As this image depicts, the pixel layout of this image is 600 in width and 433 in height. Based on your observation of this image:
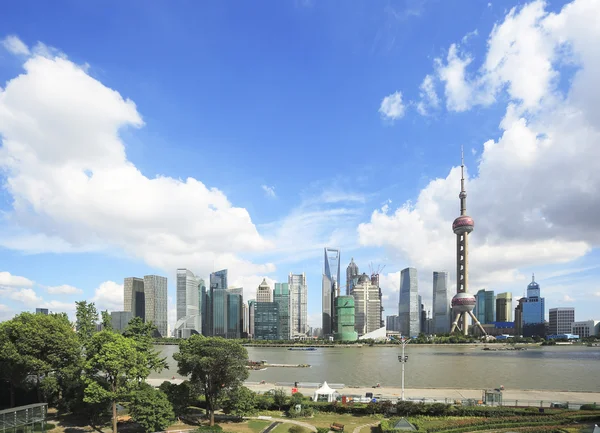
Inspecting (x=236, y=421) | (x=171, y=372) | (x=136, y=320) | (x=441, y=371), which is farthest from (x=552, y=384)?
(x=171, y=372)

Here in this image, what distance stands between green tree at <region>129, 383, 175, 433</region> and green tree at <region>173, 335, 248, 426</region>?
14.1 ft

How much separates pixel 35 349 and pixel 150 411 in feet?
59.3

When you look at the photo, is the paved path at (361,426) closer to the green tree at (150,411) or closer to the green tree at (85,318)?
the green tree at (150,411)

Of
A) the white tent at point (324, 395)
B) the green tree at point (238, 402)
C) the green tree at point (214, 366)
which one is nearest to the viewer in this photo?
the green tree at point (214, 366)

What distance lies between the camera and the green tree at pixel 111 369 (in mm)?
41438

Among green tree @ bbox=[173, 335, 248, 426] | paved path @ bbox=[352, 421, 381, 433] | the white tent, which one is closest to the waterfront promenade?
the white tent

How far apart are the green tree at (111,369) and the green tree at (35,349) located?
A: 286 inches

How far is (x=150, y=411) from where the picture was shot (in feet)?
135

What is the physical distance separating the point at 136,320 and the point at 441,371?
3018 inches

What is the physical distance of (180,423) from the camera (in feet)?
151

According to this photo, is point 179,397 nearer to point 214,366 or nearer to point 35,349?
point 214,366

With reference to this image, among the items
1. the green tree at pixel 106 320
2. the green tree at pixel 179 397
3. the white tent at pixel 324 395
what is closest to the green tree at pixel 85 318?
the green tree at pixel 106 320

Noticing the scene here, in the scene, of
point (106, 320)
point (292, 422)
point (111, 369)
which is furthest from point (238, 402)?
point (106, 320)

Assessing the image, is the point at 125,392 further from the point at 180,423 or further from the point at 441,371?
Result: the point at 441,371
